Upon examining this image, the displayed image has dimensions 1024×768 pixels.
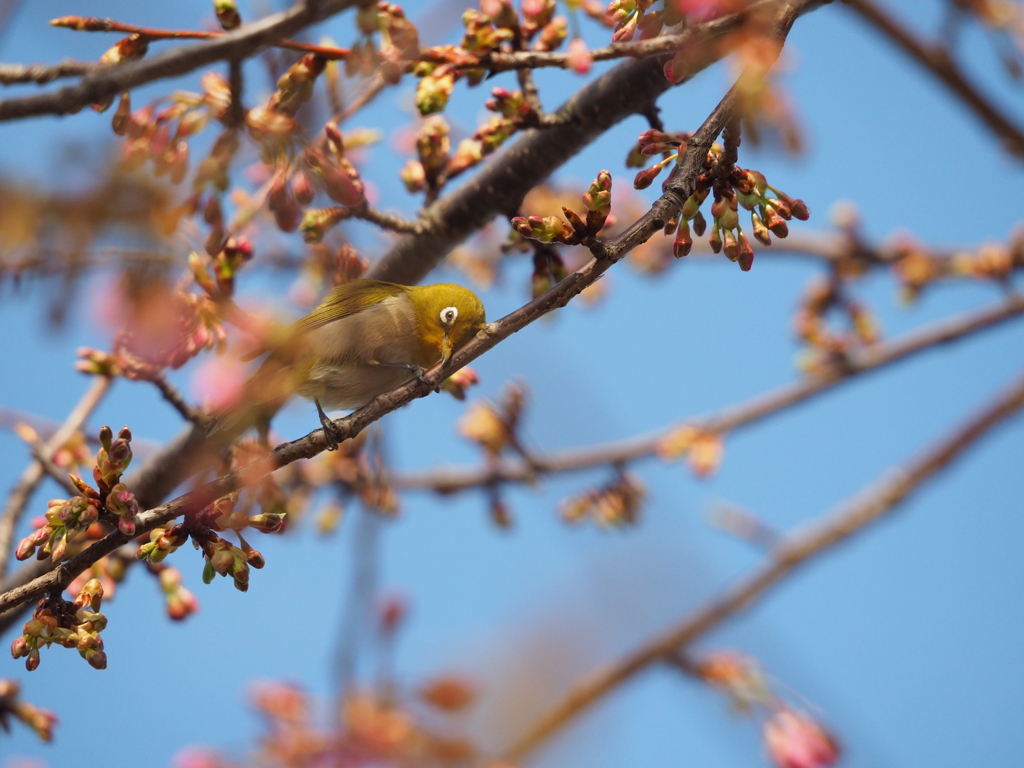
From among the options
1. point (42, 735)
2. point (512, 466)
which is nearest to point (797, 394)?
point (512, 466)

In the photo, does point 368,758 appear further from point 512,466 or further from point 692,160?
point 512,466

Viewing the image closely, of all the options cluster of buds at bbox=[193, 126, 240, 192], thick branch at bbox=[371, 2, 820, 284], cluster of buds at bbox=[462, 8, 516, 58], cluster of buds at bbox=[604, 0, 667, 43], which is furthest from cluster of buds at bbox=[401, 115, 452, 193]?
cluster of buds at bbox=[193, 126, 240, 192]

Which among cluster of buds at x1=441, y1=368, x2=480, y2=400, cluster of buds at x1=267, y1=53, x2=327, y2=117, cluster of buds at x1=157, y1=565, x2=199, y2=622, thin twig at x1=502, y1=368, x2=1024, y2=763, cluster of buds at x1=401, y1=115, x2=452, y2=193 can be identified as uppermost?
cluster of buds at x1=401, y1=115, x2=452, y2=193

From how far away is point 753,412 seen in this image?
5629mm

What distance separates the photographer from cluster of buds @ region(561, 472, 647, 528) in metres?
4.72

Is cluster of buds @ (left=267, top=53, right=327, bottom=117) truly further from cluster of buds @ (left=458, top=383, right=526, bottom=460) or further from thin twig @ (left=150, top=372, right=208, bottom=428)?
cluster of buds @ (left=458, top=383, right=526, bottom=460)

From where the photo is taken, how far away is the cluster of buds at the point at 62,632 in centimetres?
206

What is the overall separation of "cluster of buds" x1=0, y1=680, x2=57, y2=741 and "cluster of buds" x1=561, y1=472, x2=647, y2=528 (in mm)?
2651

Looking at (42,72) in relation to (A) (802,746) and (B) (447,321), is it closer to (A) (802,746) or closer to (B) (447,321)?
(B) (447,321)

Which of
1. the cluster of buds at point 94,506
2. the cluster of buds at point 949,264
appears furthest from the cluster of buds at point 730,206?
the cluster of buds at point 949,264

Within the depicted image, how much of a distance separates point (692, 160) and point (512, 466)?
3345 millimetres

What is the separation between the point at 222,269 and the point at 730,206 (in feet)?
6.13

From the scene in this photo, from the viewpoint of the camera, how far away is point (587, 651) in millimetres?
2068

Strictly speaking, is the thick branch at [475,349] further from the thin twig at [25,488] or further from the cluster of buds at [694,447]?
the cluster of buds at [694,447]
